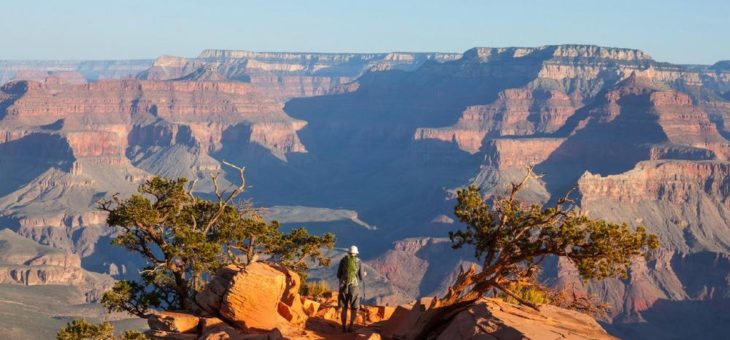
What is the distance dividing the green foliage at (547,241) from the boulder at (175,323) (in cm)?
984

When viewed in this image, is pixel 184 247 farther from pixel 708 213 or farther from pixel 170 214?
pixel 708 213

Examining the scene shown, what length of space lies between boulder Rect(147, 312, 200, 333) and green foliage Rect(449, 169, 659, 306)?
32.3 ft

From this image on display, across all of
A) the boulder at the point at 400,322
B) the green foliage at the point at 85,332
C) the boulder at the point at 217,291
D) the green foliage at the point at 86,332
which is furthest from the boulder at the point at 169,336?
the boulder at the point at 400,322

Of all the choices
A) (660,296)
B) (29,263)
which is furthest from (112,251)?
(660,296)

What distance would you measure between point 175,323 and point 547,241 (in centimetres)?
1300

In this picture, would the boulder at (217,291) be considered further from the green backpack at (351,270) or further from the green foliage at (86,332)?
the green foliage at (86,332)

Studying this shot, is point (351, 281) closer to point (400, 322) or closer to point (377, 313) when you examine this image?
point (400, 322)

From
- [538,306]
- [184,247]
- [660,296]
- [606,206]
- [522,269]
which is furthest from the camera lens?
[606,206]

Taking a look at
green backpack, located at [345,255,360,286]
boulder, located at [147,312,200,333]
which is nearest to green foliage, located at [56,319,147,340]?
boulder, located at [147,312,200,333]

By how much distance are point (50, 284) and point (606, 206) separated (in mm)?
89992

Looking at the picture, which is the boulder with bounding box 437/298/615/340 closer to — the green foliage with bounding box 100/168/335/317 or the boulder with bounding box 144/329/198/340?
the boulder with bounding box 144/329/198/340

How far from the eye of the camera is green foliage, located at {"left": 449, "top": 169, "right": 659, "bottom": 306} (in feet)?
107

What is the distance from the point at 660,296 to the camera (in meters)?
136

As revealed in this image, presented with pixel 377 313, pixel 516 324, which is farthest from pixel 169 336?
pixel 516 324
